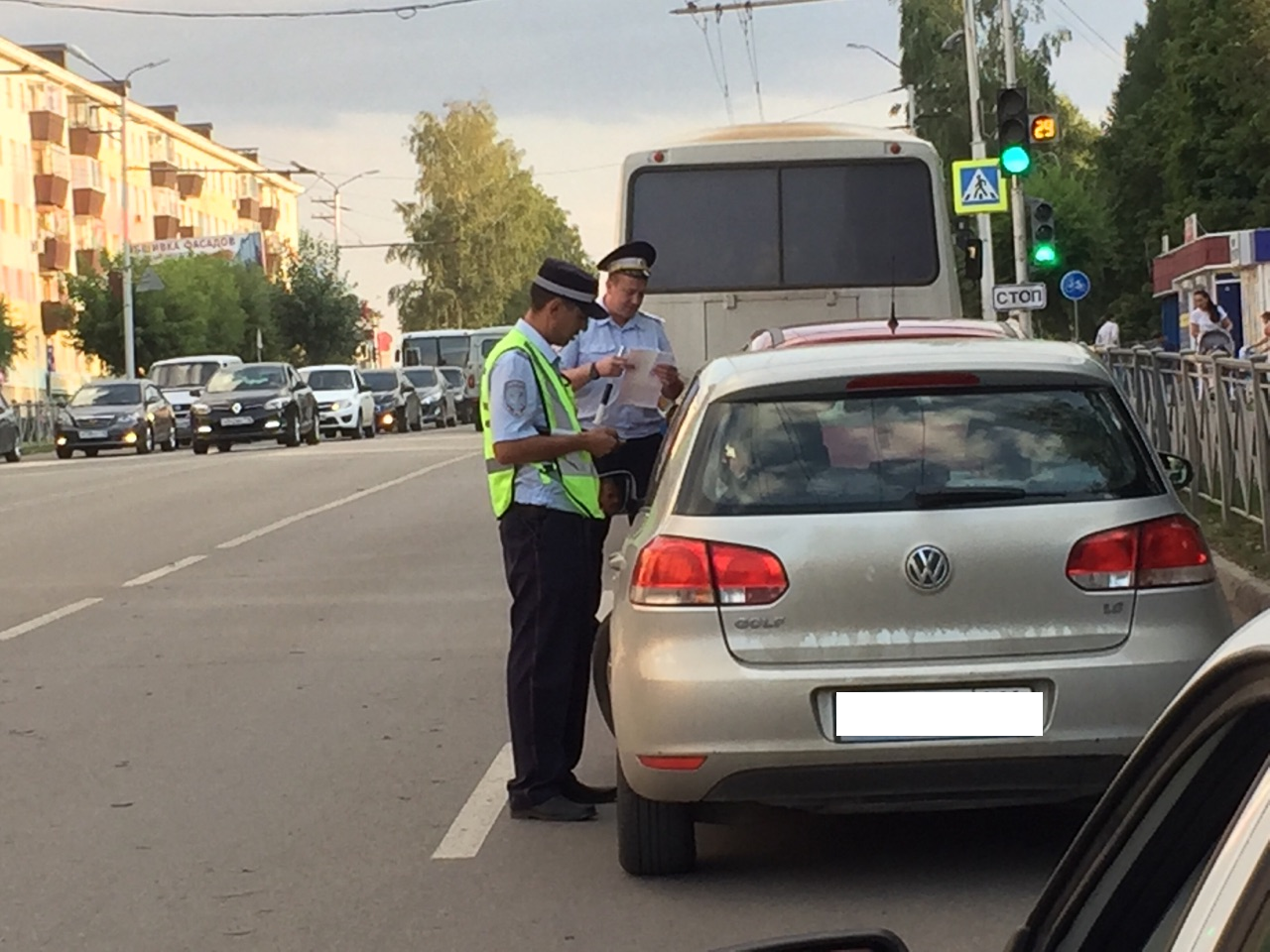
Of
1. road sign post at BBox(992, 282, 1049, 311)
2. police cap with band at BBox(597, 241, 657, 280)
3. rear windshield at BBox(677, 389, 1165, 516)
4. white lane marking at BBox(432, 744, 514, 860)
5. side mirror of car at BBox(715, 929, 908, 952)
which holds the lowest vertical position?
white lane marking at BBox(432, 744, 514, 860)

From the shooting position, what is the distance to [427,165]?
11269cm

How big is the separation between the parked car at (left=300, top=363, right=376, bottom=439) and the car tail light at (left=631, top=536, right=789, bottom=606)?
5103 centimetres

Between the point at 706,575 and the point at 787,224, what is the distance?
12.7m

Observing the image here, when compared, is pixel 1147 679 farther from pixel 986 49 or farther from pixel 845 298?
pixel 986 49

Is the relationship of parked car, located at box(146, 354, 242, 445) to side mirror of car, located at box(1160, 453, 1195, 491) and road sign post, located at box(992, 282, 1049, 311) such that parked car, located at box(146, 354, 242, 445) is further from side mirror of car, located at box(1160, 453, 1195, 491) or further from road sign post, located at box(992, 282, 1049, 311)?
side mirror of car, located at box(1160, 453, 1195, 491)

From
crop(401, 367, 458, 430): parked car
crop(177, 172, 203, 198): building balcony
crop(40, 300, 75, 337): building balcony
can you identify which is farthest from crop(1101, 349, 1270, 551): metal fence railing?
crop(177, 172, 203, 198): building balcony

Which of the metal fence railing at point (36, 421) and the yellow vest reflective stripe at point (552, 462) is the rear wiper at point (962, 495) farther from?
the metal fence railing at point (36, 421)

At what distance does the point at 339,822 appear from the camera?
8102mm

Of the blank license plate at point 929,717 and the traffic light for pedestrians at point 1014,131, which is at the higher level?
A: the traffic light for pedestrians at point 1014,131

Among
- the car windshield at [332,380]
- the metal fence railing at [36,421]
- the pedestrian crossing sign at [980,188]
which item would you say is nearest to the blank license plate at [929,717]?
the pedestrian crossing sign at [980,188]

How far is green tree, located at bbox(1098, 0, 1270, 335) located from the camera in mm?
60922

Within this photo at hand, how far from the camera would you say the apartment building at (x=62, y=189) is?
100 metres

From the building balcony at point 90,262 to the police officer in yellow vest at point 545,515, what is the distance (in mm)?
84241

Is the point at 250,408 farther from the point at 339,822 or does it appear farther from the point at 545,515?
the point at 545,515
